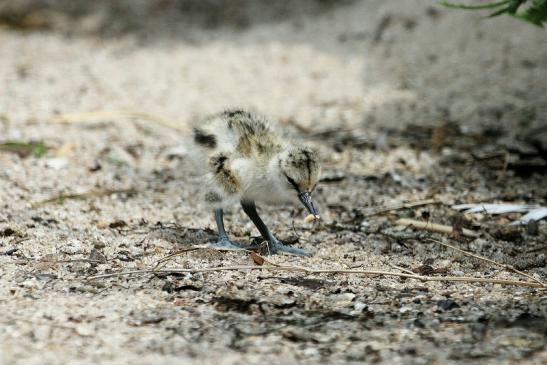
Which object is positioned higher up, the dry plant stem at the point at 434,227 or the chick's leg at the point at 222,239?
the chick's leg at the point at 222,239

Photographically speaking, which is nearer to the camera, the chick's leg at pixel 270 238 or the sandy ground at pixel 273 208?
the sandy ground at pixel 273 208

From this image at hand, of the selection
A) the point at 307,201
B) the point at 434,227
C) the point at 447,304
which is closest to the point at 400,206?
the point at 434,227

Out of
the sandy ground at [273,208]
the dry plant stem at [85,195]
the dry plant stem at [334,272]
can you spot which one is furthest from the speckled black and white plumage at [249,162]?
the dry plant stem at [85,195]

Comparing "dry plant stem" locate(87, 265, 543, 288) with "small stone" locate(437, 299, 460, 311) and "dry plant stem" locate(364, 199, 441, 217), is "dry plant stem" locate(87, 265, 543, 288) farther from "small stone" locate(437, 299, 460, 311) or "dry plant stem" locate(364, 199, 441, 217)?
"dry plant stem" locate(364, 199, 441, 217)

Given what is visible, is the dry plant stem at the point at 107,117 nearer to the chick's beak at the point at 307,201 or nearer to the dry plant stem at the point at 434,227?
the dry plant stem at the point at 434,227

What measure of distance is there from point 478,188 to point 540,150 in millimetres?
897

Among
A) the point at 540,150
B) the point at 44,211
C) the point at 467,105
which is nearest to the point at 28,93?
the point at 44,211

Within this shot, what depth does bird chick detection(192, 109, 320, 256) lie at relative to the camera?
4.06m

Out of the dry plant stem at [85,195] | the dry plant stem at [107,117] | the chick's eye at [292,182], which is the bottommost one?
the dry plant stem at [85,195]

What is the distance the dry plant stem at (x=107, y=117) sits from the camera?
6.79m

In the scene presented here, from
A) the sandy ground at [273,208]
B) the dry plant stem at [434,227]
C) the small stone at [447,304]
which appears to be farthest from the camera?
the dry plant stem at [434,227]

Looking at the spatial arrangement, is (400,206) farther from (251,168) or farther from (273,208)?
(251,168)

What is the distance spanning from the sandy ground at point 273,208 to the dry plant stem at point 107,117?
0.12 feet

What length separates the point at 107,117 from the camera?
693cm
